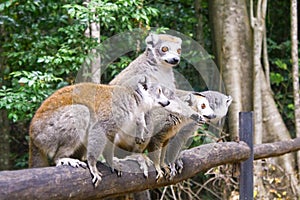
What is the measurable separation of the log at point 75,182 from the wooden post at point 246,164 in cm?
53

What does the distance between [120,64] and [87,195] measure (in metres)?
1.58

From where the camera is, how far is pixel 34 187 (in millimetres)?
1221

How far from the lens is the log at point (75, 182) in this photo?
1.18m

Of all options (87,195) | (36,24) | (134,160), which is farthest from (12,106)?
(87,195)

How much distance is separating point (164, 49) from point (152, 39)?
0.08 metres

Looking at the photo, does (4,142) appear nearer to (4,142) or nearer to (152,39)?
(4,142)

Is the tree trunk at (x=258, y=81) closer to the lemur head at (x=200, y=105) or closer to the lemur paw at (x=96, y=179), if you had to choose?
the lemur head at (x=200, y=105)

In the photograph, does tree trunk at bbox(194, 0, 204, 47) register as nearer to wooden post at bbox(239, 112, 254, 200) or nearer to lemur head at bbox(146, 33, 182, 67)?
wooden post at bbox(239, 112, 254, 200)

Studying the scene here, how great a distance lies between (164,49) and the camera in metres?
1.53

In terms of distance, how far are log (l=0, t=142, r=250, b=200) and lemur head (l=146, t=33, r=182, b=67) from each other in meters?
0.41

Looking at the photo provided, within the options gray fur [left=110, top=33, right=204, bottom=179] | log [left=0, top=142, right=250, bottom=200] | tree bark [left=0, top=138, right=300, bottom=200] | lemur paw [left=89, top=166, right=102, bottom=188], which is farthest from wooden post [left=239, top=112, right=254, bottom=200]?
lemur paw [left=89, top=166, right=102, bottom=188]

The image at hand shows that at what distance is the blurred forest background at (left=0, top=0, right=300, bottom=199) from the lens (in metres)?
2.87

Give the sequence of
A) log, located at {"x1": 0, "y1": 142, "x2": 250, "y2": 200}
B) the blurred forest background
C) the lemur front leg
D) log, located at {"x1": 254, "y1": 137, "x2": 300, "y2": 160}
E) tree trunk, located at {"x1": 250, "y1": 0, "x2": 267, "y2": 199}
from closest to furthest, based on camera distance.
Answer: log, located at {"x1": 0, "y1": 142, "x2": 250, "y2": 200}
the lemur front leg
log, located at {"x1": 254, "y1": 137, "x2": 300, "y2": 160}
the blurred forest background
tree trunk, located at {"x1": 250, "y1": 0, "x2": 267, "y2": 199}

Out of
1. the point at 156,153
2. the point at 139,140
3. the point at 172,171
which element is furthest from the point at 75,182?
the point at 172,171
